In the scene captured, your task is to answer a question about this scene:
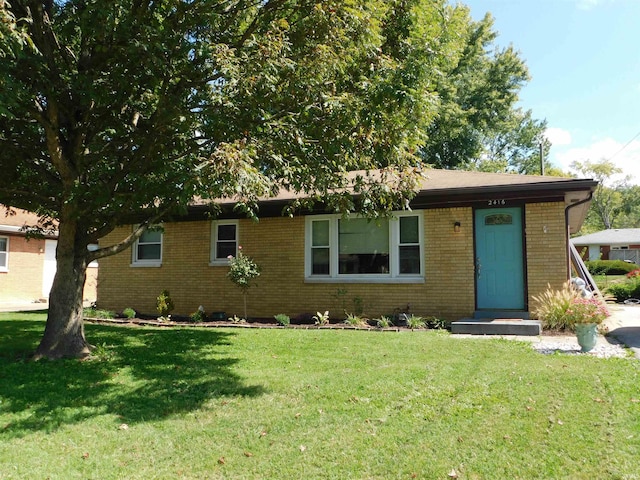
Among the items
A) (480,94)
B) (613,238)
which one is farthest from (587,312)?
(613,238)

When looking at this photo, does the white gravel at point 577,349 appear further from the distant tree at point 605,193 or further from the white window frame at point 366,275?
the distant tree at point 605,193

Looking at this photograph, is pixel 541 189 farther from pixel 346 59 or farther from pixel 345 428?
pixel 345 428

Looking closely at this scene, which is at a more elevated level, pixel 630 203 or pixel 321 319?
pixel 630 203

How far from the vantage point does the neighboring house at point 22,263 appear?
2022cm

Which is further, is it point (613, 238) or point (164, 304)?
A: point (613, 238)

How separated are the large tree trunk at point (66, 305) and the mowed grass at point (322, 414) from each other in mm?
406

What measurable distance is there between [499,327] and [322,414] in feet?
18.8

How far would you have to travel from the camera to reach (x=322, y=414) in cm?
475

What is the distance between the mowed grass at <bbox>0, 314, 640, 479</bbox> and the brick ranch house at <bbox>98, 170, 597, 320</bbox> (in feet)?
10.6

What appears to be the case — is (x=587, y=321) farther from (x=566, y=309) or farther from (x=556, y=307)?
(x=556, y=307)

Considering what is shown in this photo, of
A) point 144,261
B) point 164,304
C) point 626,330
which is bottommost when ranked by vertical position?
point 626,330

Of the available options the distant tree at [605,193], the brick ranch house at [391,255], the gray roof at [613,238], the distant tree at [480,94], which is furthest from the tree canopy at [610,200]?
the brick ranch house at [391,255]

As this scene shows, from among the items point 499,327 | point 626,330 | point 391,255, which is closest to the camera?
point 499,327

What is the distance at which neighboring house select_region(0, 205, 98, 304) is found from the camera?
66.3 feet
